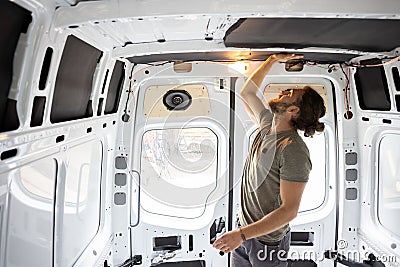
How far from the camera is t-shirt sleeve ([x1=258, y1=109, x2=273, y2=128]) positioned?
357 cm

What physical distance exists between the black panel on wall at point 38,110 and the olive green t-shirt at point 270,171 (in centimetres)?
157

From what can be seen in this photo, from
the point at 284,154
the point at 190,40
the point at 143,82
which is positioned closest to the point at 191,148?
the point at 143,82

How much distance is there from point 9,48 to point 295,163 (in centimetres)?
189

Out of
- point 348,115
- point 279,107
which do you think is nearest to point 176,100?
point 279,107

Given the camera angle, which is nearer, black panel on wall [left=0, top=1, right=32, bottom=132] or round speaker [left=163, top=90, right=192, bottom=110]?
black panel on wall [left=0, top=1, right=32, bottom=132]

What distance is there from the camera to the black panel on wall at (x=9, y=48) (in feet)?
6.22

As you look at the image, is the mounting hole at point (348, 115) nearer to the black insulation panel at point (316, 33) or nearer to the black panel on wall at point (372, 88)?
the black panel on wall at point (372, 88)

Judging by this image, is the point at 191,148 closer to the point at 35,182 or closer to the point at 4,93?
the point at 35,182

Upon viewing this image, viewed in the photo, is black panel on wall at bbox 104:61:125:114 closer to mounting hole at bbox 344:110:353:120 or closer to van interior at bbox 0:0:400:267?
van interior at bbox 0:0:400:267

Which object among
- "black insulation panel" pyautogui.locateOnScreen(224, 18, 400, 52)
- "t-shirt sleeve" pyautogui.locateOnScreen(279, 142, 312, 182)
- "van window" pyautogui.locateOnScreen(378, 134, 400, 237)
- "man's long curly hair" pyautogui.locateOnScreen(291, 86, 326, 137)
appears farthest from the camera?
"van window" pyautogui.locateOnScreen(378, 134, 400, 237)

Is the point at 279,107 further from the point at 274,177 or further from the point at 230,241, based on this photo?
the point at 230,241

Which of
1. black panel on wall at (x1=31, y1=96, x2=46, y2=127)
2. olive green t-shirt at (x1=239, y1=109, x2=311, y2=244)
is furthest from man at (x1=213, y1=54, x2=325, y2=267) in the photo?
black panel on wall at (x1=31, y1=96, x2=46, y2=127)

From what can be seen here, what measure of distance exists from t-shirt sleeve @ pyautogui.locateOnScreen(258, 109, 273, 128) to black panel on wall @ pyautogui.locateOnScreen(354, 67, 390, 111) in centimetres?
109

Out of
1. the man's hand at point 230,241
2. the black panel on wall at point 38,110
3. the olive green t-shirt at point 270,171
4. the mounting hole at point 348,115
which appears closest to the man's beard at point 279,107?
the olive green t-shirt at point 270,171
